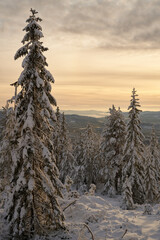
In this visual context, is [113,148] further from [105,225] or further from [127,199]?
[105,225]

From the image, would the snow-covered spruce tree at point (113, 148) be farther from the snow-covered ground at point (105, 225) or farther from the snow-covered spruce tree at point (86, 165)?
the snow-covered ground at point (105, 225)

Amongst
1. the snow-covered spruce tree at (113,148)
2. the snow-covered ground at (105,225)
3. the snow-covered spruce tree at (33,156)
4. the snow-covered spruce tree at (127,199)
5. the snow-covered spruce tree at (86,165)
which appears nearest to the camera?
the snow-covered spruce tree at (33,156)

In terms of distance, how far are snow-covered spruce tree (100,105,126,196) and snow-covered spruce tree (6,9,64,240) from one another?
2123cm

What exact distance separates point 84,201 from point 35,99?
31.6 feet

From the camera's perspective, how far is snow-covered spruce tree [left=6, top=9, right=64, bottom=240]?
981 cm

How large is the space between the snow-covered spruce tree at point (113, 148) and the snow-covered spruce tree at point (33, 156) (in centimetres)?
2123

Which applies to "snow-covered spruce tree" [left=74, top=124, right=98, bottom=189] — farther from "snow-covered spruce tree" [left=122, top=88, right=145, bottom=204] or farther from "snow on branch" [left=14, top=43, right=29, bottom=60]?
"snow on branch" [left=14, top=43, right=29, bottom=60]

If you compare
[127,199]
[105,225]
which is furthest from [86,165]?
[105,225]

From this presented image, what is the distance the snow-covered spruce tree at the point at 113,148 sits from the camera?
31.2 m

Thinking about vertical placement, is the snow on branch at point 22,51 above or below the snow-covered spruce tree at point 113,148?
above

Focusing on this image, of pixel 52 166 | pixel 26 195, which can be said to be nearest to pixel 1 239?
pixel 26 195

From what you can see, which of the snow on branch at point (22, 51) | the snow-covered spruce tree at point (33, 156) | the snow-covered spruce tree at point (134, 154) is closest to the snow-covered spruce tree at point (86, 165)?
the snow-covered spruce tree at point (134, 154)

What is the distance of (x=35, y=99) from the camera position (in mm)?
10758

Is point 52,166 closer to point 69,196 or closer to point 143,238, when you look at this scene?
point 143,238
